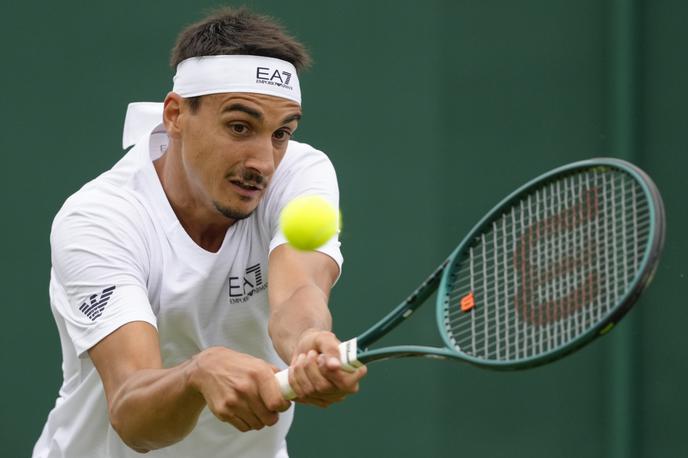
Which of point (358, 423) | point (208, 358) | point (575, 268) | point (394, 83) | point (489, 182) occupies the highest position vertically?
point (394, 83)

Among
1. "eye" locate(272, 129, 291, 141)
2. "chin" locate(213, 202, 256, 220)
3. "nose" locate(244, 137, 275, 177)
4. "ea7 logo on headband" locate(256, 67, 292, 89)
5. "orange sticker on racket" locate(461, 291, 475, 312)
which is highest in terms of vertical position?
"ea7 logo on headband" locate(256, 67, 292, 89)

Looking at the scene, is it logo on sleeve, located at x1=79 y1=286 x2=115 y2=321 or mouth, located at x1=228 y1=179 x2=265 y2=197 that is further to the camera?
mouth, located at x1=228 y1=179 x2=265 y2=197

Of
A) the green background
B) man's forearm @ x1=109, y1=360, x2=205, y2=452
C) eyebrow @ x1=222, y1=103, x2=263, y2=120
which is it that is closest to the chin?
eyebrow @ x1=222, y1=103, x2=263, y2=120

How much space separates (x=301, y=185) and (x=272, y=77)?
0.90 feet

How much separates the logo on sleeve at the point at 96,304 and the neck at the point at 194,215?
35cm

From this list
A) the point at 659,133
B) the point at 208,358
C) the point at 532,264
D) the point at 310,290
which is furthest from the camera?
the point at 659,133

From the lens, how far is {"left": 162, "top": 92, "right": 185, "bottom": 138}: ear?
9.52 ft

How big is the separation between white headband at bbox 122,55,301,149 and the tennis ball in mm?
440

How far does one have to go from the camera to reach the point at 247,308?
283 cm

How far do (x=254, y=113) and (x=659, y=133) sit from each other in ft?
6.10

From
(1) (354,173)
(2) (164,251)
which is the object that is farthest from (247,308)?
(1) (354,173)

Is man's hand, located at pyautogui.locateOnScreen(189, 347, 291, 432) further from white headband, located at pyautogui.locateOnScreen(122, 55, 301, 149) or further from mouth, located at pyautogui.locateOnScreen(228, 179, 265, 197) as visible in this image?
white headband, located at pyautogui.locateOnScreen(122, 55, 301, 149)

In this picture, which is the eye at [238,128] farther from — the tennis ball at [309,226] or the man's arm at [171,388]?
the man's arm at [171,388]

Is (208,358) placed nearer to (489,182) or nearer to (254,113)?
(254,113)
